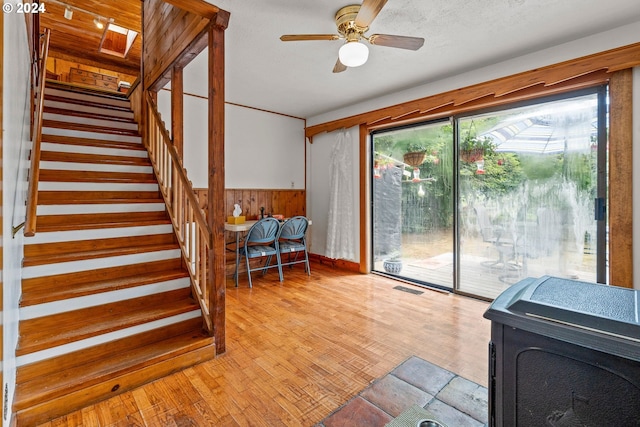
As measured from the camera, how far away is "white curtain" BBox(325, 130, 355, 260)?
15.1 ft

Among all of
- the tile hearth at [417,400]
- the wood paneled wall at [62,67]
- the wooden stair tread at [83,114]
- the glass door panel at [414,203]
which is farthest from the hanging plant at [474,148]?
the wood paneled wall at [62,67]

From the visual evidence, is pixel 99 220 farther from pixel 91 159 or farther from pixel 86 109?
pixel 86 109

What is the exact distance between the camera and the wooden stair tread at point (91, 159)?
292cm

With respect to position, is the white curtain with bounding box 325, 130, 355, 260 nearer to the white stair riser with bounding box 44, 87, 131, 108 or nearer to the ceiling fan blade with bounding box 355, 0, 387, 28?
the ceiling fan blade with bounding box 355, 0, 387, 28

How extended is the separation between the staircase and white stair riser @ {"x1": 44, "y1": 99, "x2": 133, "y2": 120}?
229mm

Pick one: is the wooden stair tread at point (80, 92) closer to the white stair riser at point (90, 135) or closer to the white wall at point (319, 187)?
→ the white stair riser at point (90, 135)

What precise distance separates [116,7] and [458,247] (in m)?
5.18

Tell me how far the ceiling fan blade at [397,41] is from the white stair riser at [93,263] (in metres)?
2.35

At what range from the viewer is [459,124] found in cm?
347

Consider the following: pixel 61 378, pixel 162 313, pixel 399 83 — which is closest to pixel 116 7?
pixel 399 83

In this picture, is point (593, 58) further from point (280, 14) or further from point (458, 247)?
point (280, 14)

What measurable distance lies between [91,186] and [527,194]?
4.25 metres

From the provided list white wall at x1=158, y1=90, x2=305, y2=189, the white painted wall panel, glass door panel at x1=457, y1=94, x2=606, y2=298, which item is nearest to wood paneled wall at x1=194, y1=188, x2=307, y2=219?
white wall at x1=158, y1=90, x2=305, y2=189

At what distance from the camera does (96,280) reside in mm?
2293
